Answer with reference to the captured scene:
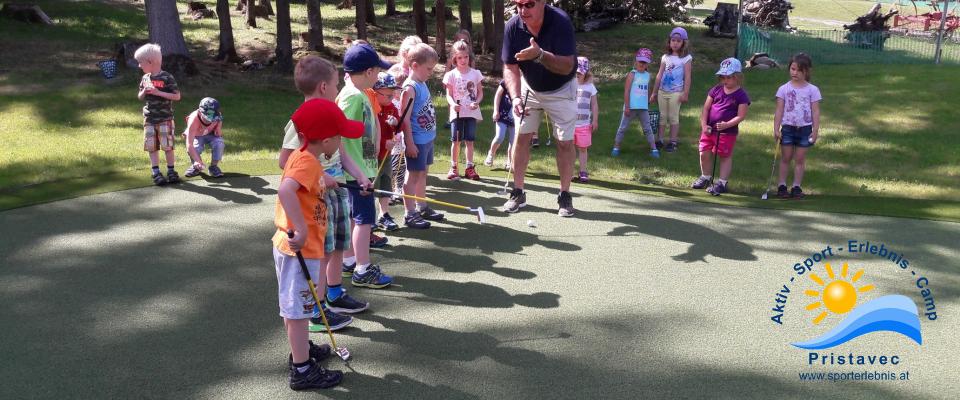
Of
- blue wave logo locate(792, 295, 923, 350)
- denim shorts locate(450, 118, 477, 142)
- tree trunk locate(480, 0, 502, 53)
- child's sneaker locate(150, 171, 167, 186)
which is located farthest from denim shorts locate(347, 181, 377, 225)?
tree trunk locate(480, 0, 502, 53)

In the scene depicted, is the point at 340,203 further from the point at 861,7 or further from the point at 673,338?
the point at 861,7

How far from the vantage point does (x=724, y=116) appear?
298 inches

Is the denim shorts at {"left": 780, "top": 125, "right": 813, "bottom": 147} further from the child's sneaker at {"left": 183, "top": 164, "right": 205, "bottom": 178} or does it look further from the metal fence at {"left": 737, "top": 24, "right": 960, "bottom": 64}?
the metal fence at {"left": 737, "top": 24, "right": 960, "bottom": 64}

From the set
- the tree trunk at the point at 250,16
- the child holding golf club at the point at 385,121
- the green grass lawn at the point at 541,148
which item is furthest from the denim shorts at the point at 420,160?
the tree trunk at the point at 250,16

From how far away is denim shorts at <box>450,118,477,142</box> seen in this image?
7859 millimetres

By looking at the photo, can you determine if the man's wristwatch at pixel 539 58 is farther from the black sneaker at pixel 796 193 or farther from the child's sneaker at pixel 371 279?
the black sneaker at pixel 796 193

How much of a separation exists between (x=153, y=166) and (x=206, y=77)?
7.50m

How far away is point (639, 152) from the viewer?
1000 centimetres

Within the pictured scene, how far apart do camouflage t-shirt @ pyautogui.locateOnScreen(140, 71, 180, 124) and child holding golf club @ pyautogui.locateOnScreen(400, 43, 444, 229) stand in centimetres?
267

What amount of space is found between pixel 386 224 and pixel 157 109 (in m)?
2.80

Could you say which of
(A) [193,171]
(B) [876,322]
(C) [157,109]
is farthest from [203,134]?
(B) [876,322]

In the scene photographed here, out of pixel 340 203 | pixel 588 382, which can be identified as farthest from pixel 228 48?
pixel 588 382

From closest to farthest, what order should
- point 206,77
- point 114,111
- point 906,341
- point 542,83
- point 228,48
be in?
point 906,341 → point 542,83 → point 114,111 → point 206,77 → point 228,48

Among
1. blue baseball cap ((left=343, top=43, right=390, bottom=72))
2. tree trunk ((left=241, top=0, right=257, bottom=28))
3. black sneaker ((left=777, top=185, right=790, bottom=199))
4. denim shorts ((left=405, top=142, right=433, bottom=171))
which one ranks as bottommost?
black sneaker ((left=777, top=185, right=790, bottom=199))
